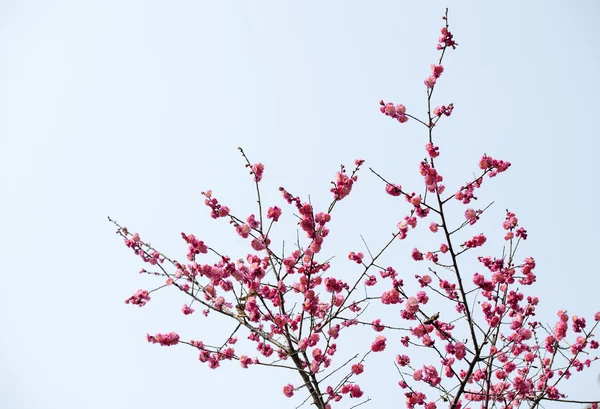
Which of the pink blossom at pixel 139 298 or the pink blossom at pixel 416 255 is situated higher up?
the pink blossom at pixel 416 255

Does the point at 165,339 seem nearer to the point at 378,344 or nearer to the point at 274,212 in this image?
the point at 274,212

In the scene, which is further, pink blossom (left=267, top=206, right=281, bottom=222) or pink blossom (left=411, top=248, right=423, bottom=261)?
pink blossom (left=411, top=248, right=423, bottom=261)

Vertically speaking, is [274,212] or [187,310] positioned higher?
[274,212]

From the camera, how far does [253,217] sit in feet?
16.7

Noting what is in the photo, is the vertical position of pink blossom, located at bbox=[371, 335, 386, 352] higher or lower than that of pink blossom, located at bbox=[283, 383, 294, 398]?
higher

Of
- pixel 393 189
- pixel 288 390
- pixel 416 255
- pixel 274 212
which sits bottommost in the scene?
pixel 288 390

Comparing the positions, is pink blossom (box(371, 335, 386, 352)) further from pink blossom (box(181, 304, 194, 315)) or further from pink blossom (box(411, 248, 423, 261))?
pink blossom (box(181, 304, 194, 315))

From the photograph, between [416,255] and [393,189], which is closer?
[393,189]

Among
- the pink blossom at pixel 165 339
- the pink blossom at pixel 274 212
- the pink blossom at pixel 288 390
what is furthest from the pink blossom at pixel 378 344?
the pink blossom at pixel 165 339

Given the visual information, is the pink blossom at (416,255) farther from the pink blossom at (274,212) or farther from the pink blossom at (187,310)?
the pink blossom at (187,310)

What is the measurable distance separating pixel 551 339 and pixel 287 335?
4045 millimetres

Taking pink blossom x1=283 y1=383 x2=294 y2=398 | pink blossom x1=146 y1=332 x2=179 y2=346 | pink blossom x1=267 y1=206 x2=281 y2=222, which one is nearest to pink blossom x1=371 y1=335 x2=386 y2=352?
pink blossom x1=283 y1=383 x2=294 y2=398

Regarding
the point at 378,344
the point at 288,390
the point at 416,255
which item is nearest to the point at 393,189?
the point at 416,255

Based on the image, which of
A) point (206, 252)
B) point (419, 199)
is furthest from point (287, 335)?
point (419, 199)
